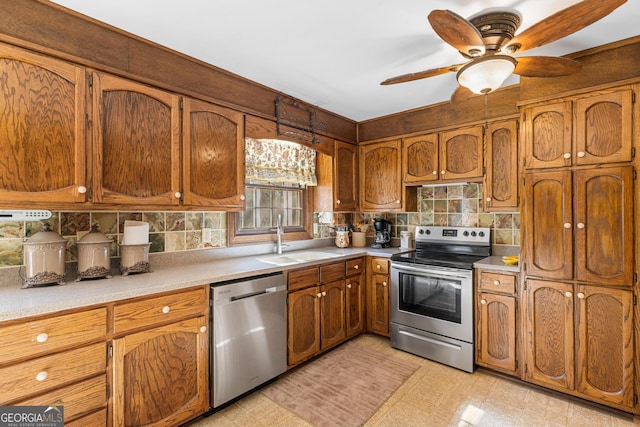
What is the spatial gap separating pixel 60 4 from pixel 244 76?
1.12 metres

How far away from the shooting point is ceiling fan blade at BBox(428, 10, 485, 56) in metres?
1.24

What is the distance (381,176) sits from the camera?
11.5 feet

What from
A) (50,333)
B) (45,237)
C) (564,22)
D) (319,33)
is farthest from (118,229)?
(564,22)

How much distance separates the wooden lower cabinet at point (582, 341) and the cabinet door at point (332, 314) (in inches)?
59.1

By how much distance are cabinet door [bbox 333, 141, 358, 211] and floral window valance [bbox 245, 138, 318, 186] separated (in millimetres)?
262

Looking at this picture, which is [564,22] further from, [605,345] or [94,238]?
[94,238]

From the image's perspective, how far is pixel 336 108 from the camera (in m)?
3.19

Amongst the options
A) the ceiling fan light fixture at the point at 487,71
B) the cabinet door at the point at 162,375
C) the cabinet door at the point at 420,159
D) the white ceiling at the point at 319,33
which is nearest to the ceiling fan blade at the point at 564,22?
the ceiling fan light fixture at the point at 487,71

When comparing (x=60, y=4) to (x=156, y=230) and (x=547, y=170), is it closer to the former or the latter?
(x=156, y=230)

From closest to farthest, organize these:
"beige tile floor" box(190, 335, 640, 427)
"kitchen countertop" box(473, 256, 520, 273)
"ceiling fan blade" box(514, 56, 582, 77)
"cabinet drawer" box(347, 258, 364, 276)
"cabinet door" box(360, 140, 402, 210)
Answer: "ceiling fan blade" box(514, 56, 582, 77), "beige tile floor" box(190, 335, 640, 427), "kitchen countertop" box(473, 256, 520, 273), "cabinet drawer" box(347, 258, 364, 276), "cabinet door" box(360, 140, 402, 210)

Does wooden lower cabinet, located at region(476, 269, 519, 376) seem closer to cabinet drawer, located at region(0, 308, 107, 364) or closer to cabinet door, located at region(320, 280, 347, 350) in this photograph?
cabinet door, located at region(320, 280, 347, 350)

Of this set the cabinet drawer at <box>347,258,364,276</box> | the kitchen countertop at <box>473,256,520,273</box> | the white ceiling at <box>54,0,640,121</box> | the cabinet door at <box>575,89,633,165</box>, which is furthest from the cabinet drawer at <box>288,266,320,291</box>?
the cabinet door at <box>575,89,633,165</box>

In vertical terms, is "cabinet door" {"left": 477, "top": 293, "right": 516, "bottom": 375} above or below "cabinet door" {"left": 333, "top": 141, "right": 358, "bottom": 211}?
below

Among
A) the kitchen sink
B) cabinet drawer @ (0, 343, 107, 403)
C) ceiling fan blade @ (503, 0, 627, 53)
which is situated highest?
ceiling fan blade @ (503, 0, 627, 53)
